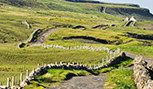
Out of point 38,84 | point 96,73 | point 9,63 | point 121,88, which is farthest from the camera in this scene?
point 9,63

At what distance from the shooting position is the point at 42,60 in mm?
46031

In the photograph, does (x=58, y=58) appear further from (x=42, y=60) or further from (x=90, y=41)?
(x=90, y=41)

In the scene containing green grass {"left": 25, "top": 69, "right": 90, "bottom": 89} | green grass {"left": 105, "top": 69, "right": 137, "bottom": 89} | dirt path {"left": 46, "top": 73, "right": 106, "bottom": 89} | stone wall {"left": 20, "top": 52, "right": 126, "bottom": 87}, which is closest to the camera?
stone wall {"left": 20, "top": 52, "right": 126, "bottom": 87}

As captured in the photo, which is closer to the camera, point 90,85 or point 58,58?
point 90,85

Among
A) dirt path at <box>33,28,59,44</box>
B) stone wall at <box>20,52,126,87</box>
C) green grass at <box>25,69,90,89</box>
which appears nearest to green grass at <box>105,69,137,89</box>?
green grass at <box>25,69,90,89</box>

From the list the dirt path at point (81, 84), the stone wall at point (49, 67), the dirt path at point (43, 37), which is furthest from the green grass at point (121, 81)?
the dirt path at point (43, 37)

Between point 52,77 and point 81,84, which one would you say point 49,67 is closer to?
point 52,77

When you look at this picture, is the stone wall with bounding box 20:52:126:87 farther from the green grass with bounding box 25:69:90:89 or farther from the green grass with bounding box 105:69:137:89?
the green grass with bounding box 105:69:137:89

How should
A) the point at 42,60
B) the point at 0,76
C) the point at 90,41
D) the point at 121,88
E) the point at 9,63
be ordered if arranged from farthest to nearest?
1. the point at 90,41
2. the point at 42,60
3. the point at 9,63
4. the point at 0,76
5. the point at 121,88

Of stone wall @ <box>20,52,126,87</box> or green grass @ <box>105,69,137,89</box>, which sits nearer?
stone wall @ <box>20,52,126,87</box>

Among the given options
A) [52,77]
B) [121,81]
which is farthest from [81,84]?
[121,81]

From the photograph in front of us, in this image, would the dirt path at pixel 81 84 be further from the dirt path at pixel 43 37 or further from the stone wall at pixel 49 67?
the dirt path at pixel 43 37

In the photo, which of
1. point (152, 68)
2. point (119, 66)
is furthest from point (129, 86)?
point (119, 66)

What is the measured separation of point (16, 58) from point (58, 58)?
7.49 m
